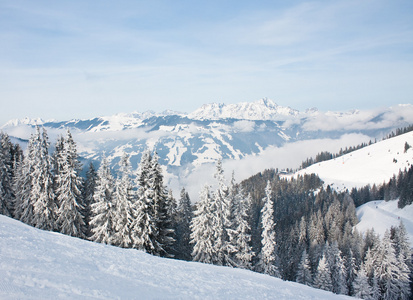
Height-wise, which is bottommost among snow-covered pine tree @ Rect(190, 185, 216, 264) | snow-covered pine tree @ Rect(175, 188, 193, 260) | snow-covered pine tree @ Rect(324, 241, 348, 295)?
snow-covered pine tree @ Rect(324, 241, 348, 295)

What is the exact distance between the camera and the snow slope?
30.2 ft

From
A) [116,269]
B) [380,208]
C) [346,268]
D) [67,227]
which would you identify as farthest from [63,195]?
[380,208]

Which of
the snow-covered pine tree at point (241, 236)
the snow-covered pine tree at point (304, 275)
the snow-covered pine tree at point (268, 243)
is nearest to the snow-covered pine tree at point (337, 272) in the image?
the snow-covered pine tree at point (304, 275)

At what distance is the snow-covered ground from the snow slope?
114795mm

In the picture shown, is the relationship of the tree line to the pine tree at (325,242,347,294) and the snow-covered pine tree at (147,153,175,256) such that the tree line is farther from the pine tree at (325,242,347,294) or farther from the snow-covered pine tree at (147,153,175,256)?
the pine tree at (325,242,347,294)

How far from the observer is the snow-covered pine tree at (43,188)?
1284 inches

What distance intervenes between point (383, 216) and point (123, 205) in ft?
432

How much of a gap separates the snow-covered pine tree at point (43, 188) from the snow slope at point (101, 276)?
18.3m

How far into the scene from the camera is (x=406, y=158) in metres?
200

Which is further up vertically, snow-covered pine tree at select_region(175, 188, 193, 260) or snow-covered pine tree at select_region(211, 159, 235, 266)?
snow-covered pine tree at select_region(211, 159, 235, 266)

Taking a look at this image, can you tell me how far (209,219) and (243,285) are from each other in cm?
1811

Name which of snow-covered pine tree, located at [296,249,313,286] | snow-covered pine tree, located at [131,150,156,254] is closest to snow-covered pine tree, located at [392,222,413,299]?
snow-covered pine tree, located at [296,249,313,286]

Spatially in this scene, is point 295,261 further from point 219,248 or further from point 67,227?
point 67,227

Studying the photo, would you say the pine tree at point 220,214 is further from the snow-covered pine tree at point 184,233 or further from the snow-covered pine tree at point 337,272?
the snow-covered pine tree at point 337,272
